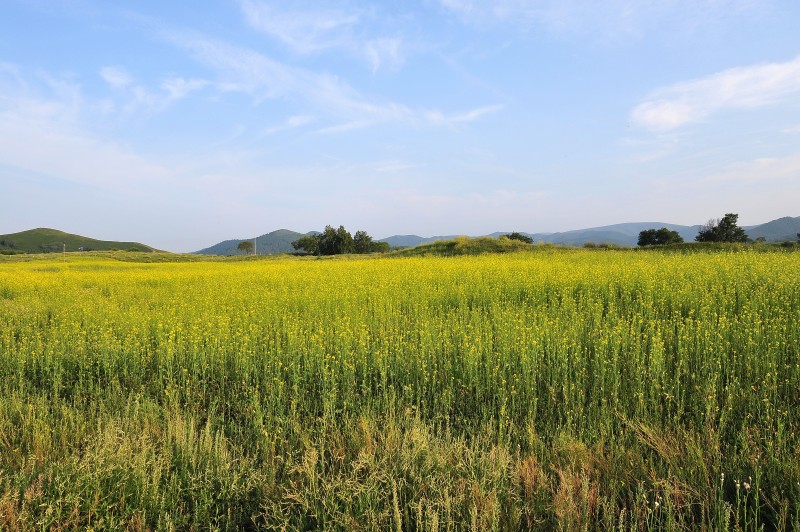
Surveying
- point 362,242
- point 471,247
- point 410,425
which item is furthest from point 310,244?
point 410,425

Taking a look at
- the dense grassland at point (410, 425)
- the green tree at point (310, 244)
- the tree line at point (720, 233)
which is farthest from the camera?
the green tree at point (310, 244)

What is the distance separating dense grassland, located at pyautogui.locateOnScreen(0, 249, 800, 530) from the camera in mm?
2711

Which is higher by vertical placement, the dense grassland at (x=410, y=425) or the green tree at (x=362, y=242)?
the green tree at (x=362, y=242)

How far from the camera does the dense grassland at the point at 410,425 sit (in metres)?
2.71

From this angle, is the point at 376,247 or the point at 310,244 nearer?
the point at 310,244

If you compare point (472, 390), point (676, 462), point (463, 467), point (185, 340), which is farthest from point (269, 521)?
point (185, 340)

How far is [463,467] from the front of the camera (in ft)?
9.82

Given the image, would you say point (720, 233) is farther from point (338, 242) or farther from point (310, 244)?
point (310, 244)

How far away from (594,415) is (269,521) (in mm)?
3037

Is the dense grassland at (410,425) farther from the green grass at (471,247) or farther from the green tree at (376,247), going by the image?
the green tree at (376,247)

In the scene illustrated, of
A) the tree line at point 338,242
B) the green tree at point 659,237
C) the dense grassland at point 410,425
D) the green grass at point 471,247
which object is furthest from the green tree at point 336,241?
the dense grassland at point 410,425

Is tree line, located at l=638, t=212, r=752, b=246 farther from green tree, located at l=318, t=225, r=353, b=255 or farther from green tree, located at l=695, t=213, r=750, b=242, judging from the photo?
green tree, located at l=318, t=225, r=353, b=255

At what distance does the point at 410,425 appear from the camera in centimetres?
386

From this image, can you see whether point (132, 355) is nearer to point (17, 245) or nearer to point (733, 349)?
point (733, 349)
